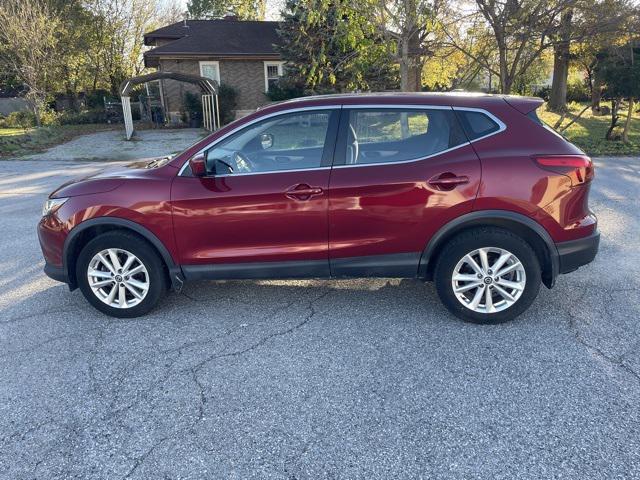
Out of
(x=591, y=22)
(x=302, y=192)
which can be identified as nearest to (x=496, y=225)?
(x=302, y=192)

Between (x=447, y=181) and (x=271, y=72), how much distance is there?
2305cm

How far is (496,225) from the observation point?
3.67 meters

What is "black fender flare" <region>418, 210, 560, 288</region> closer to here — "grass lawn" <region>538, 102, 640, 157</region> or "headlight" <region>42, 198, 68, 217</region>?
"headlight" <region>42, 198, 68, 217</region>

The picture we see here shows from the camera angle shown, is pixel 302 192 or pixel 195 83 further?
pixel 195 83

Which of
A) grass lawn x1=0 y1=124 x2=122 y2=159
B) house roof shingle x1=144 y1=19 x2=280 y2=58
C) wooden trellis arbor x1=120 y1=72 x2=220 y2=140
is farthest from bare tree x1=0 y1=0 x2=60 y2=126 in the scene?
wooden trellis arbor x1=120 y1=72 x2=220 y2=140

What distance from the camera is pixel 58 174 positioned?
12.1 m

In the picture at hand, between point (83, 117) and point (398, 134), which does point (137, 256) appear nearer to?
point (398, 134)

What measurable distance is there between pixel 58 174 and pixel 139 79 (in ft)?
26.1

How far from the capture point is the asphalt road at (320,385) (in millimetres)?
2451

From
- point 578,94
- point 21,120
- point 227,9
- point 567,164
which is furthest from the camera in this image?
point 227,9

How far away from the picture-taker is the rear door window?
3672 mm

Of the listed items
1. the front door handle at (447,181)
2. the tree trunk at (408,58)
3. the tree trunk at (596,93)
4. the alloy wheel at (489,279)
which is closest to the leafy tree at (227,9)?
the tree trunk at (596,93)

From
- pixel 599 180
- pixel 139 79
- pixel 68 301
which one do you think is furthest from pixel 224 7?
pixel 68 301

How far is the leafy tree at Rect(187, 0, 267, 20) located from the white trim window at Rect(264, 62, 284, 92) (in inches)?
739
